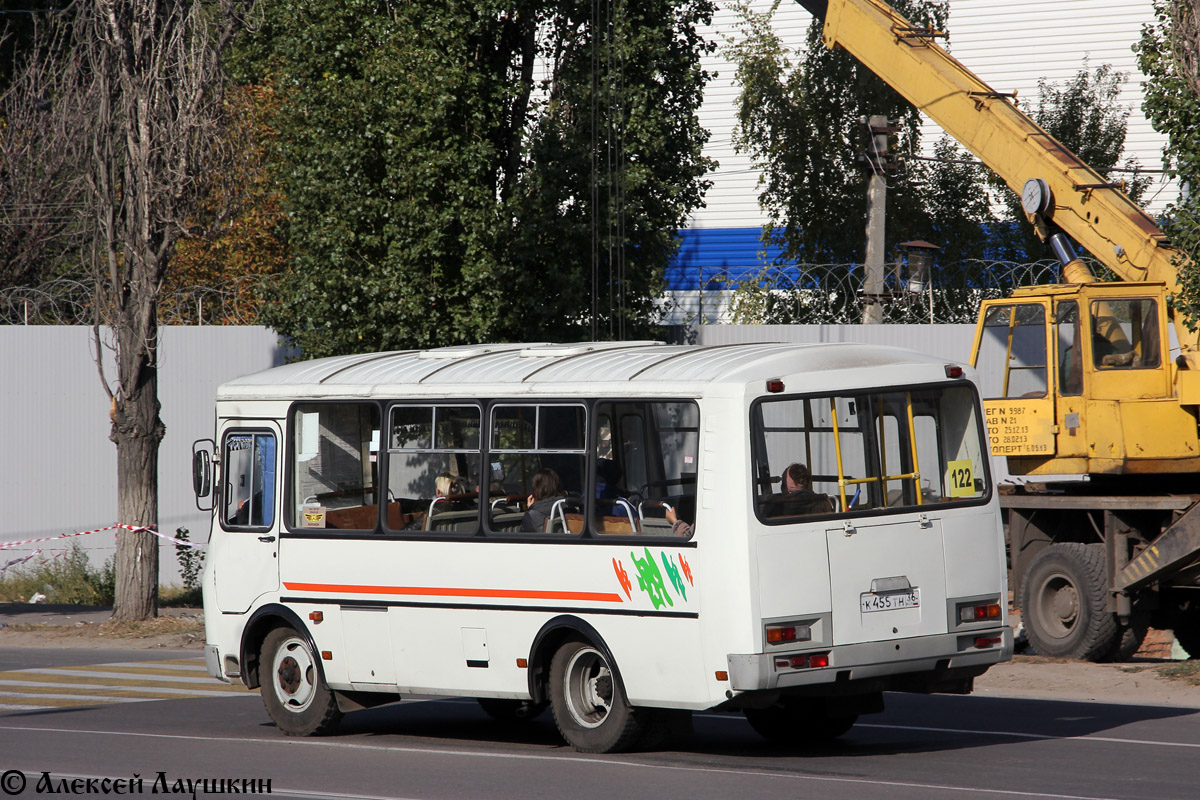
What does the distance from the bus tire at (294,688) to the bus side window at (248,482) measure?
86 cm

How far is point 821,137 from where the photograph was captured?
27594 millimetres

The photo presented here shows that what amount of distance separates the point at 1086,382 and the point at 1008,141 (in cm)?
389

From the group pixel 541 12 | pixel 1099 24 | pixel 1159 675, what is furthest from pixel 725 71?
pixel 1159 675

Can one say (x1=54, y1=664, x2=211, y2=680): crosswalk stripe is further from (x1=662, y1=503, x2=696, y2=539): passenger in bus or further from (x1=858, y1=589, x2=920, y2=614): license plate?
(x1=858, y1=589, x2=920, y2=614): license plate

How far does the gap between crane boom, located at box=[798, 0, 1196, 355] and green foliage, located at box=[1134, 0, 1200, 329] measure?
35 cm

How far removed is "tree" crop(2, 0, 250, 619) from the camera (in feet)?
60.4

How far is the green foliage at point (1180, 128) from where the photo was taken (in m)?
13.4

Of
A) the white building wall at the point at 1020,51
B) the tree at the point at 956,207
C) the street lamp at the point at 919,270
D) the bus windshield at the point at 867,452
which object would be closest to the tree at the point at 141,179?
the street lamp at the point at 919,270

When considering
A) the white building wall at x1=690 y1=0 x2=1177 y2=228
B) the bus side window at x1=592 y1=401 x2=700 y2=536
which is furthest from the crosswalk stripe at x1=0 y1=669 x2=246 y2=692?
the white building wall at x1=690 y1=0 x2=1177 y2=228

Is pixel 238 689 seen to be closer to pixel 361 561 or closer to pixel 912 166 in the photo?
pixel 361 561

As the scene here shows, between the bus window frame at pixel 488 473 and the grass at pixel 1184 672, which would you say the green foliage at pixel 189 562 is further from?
the grass at pixel 1184 672

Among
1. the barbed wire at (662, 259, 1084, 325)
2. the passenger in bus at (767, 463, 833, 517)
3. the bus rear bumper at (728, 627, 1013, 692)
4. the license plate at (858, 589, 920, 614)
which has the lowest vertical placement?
the bus rear bumper at (728, 627, 1013, 692)

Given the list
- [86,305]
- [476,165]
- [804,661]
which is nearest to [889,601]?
[804,661]

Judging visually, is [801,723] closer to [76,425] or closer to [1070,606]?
[1070,606]
